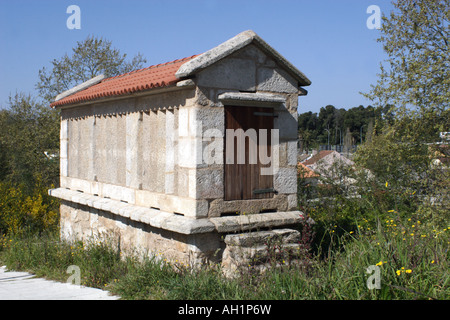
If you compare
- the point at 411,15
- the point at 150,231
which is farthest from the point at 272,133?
the point at 411,15

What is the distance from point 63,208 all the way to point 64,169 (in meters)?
0.81

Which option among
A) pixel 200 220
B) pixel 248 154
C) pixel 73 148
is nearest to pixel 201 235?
pixel 200 220

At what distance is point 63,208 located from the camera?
9.77 m

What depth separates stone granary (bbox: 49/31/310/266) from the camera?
19.1ft

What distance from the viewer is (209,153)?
19.3ft

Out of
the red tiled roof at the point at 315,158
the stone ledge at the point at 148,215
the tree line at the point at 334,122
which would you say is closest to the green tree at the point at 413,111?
the red tiled roof at the point at 315,158

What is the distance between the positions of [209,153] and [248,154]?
60 centimetres

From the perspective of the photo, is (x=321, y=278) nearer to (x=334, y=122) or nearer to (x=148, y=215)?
(x=148, y=215)

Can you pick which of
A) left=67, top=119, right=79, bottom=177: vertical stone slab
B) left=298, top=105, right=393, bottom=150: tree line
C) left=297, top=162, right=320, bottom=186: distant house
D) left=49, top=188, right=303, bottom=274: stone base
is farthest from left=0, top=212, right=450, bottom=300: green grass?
left=298, top=105, right=393, bottom=150: tree line

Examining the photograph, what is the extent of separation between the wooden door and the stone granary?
0.04 ft

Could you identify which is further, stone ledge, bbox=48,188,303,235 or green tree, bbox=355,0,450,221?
green tree, bbox=355,0,450,221

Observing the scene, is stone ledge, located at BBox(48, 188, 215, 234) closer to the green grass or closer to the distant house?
the green grass

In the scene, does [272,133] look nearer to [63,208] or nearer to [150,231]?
[150,231]
